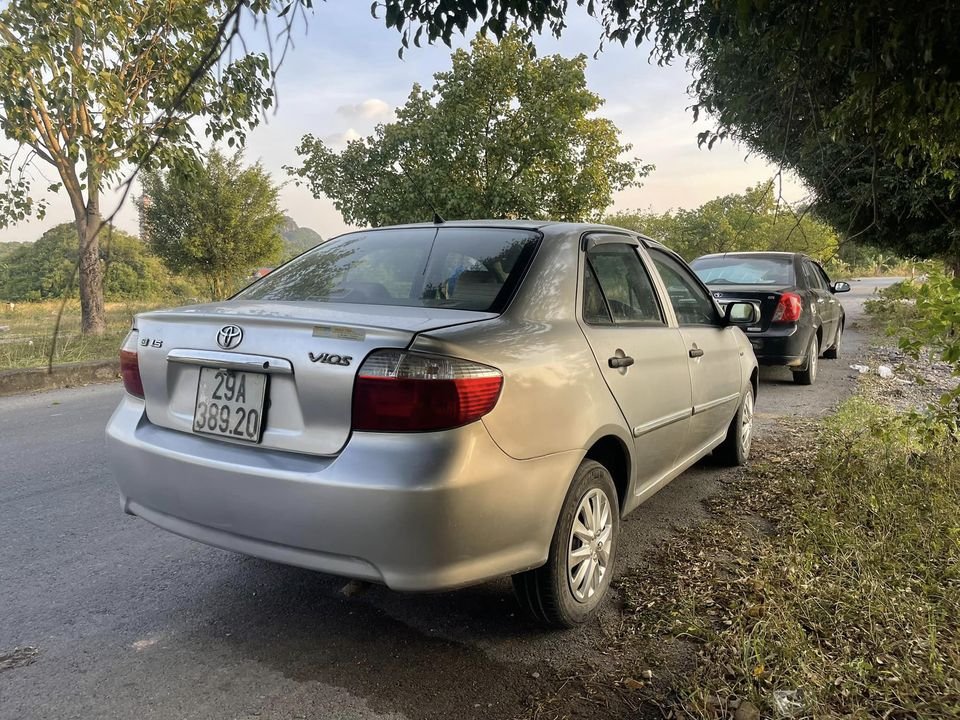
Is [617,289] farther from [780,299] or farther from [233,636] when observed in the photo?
[780,299]

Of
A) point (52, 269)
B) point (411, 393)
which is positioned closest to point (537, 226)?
point (411, 393)

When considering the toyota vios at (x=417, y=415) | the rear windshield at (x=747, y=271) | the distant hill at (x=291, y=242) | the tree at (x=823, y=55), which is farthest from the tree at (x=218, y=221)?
the toyota vios at (x=417, y=415)

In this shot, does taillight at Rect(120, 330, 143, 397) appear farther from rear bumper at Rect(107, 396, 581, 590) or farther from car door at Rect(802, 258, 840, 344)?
car door at Rect(802, 258, 840, 344)

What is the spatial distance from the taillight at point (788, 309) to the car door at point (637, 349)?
4751 mm

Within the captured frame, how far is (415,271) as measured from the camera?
10.0 ft

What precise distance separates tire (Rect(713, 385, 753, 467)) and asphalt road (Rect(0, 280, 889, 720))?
3.65 ft

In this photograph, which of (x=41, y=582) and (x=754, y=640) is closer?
(x=754, y=640)

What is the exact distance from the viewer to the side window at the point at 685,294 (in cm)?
399

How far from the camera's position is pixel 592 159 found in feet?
70.5

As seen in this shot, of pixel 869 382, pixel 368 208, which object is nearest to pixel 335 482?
pixel 869 382

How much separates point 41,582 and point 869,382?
863 centimetres

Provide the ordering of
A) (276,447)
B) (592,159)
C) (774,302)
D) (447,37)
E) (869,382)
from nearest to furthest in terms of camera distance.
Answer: (276,447) → (447,37) → (774,302) → (869,382) → (592,159)

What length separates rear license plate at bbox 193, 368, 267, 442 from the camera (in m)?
2.36

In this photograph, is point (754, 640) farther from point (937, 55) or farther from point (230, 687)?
point (937, 55)
